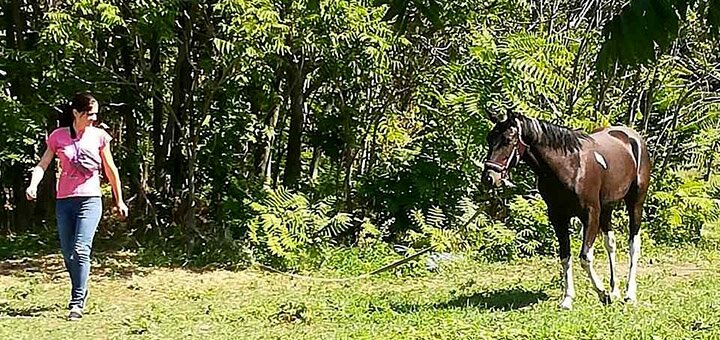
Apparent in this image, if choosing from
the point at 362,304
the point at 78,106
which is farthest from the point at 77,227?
the point at 362,304

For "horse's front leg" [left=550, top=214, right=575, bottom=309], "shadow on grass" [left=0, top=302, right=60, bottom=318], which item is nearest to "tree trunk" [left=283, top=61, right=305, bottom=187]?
"shadow on grass" [left=0, top=302, right=60, bottom=318]

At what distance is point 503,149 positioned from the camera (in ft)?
20.4

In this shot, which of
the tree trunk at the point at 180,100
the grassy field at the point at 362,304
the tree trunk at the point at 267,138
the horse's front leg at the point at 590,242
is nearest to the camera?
the grassy field at the point at 362,304

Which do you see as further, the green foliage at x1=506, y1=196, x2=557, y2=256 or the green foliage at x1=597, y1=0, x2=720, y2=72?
the green foliage at x1=506, y1=196, x2=557, y2=256

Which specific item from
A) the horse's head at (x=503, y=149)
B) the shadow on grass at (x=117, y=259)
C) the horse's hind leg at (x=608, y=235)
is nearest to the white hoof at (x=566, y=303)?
the horse's hind leg at (x=608, y=235)

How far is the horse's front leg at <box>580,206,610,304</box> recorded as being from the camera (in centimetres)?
649

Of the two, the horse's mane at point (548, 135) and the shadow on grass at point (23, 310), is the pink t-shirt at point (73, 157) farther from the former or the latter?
the horse's mane at point (548, 135)

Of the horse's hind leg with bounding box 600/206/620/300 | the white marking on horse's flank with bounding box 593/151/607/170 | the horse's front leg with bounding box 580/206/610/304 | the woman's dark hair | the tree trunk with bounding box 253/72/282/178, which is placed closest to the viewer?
the woman's dark hair

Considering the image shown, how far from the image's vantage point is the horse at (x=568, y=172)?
625cm

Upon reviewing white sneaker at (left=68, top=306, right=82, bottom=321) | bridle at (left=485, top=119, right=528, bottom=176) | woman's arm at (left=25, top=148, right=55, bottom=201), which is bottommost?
white sneaker at (left=68, top=306, right=82, bottom=321)

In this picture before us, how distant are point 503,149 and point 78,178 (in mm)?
3018

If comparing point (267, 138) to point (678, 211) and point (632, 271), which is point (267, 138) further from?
point (678, 211)

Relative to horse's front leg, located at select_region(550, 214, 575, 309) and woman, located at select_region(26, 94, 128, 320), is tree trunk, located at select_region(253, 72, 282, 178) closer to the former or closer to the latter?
woman, located at select_region(26, 94, 128, 320)

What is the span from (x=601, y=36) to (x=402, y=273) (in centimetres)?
698
